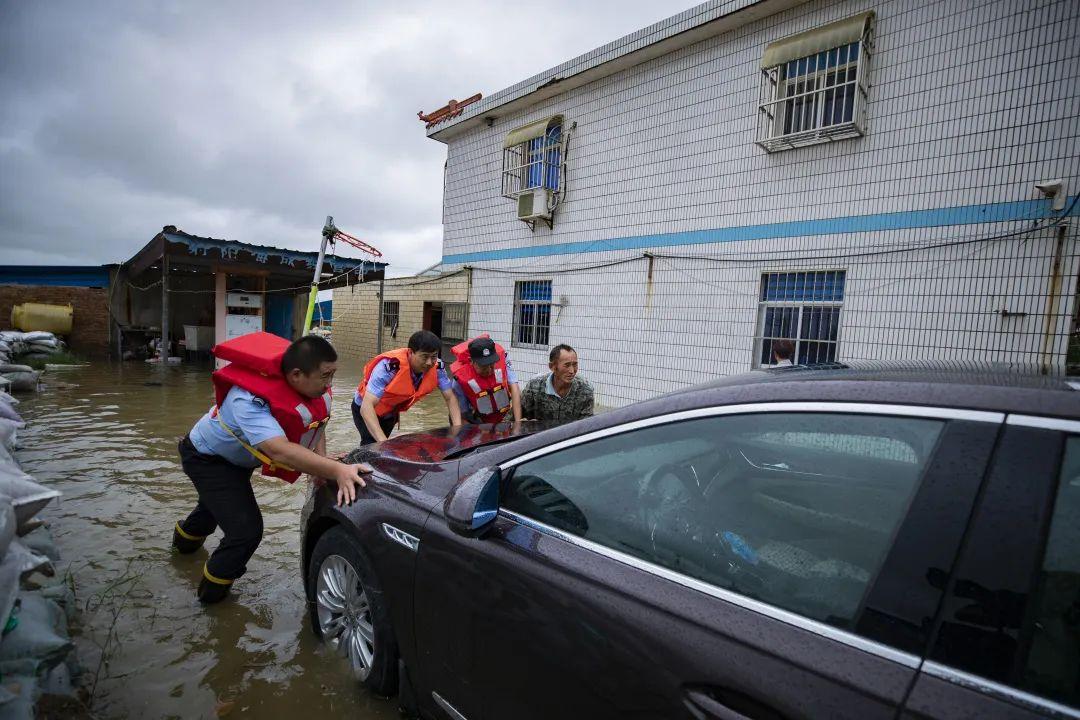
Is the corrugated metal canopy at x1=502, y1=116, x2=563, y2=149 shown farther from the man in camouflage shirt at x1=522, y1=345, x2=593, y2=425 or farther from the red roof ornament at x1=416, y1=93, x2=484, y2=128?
the man in camouflage shirt at x1=522, y1=345, x2=593, y2=425

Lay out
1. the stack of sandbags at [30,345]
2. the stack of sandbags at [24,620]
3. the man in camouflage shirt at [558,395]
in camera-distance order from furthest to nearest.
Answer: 1. the stack of sandbags at [30,345]
2. the man in camouflage shirt at [558,395]
3. the stack of sandbags at [24,620]

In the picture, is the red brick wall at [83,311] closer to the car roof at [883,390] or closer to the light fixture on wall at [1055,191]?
the car roof at [883,390]

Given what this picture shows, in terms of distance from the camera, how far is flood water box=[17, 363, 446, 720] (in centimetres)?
216

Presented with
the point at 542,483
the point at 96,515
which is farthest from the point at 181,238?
the point at 542,483

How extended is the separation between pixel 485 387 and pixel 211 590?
82.0 inches

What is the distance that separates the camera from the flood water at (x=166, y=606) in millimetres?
2164

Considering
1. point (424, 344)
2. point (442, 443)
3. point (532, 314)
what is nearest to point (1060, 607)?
point (442, 443)

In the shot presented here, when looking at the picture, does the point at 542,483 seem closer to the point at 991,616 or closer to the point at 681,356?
the point at 991,616

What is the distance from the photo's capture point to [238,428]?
2635 mm

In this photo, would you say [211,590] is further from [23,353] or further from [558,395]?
[23,353]

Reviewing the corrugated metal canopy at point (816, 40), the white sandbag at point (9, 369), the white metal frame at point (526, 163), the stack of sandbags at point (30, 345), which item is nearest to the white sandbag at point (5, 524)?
the corrugated metal canopy at point (816, 40)

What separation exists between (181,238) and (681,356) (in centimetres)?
1082

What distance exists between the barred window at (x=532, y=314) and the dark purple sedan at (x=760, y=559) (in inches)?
317

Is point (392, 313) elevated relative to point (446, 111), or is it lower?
lower
